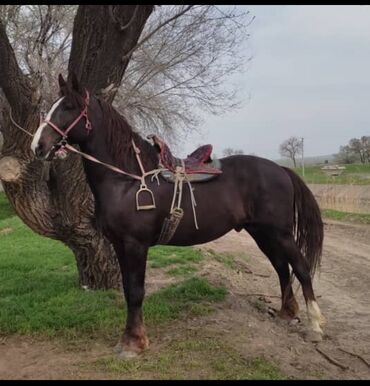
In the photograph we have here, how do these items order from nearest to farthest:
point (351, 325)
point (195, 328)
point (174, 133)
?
1. point (195, 328)
2. point (351, 325)
3. point (174, 133)

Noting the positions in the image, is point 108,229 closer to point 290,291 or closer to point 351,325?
point 290,291

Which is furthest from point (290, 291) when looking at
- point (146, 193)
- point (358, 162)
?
point (358, 162)

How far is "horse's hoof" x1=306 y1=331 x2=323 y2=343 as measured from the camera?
15.4ft

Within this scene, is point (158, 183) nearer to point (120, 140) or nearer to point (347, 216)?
point (120, 140)

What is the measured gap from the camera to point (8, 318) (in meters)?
5.04

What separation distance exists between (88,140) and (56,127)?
358 millimetres

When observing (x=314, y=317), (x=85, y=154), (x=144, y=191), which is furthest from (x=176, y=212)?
(x=314, y=317)

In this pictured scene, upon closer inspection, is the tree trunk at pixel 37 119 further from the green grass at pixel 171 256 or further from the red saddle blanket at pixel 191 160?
the green grass at pixel 171 256

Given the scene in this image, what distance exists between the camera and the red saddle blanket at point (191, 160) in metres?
4.56

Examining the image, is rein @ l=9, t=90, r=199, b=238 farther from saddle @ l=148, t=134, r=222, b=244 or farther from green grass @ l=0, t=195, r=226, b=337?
green grass @ l=0, t=195, r=226, b=337

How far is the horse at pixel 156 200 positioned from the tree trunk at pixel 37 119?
3.28 feet

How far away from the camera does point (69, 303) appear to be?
5391mm

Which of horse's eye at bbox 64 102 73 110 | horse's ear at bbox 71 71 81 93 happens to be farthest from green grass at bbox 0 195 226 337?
horse's ear at bbox 71 71 81 93

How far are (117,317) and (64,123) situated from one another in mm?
2141
